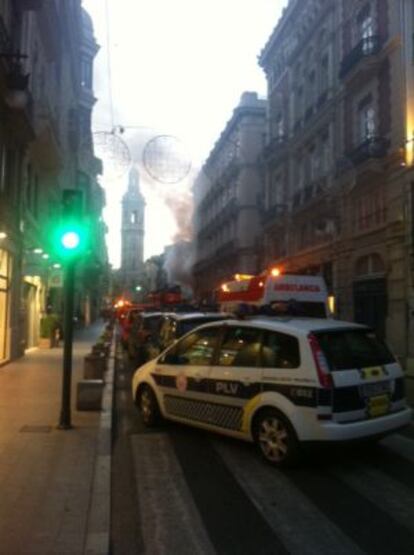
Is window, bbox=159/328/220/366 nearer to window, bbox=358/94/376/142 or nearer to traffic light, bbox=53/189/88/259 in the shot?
traffic light, bbox=53/189/88/259

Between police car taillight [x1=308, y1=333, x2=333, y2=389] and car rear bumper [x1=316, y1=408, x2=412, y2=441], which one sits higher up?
police car taillight [x1=308, y1=333, x2=333, y2=389]

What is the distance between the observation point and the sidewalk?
17.0ft

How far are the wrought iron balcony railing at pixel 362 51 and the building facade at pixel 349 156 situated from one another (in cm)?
4

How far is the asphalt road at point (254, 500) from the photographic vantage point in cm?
526

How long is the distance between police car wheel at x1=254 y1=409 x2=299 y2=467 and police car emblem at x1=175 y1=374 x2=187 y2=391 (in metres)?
1.53

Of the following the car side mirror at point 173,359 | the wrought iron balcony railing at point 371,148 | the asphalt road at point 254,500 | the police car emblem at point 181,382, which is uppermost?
the wrought iron balcony railing at point 371,148

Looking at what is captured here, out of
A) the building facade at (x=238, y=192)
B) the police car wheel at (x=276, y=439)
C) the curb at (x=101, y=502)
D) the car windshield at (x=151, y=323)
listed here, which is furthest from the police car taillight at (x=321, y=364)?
the building facade at (x=238, y=192)

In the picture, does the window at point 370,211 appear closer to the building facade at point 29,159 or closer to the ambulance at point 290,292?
the ambulance at point 290,292

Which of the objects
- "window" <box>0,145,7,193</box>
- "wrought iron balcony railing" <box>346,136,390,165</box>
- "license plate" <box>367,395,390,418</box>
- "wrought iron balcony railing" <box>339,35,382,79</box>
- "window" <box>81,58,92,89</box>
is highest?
"window" <box>81,58,92,89</box>

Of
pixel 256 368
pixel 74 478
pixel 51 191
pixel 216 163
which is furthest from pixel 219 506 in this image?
pixel 216 163

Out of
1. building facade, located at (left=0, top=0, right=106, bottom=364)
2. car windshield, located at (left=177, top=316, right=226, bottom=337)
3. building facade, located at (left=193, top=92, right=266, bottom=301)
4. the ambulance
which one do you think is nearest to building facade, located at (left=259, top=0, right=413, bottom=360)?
the ambulance

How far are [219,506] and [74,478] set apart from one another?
1.59 m

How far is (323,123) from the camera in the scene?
3475 cm

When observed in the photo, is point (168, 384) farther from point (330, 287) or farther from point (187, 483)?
point (330, 287)
